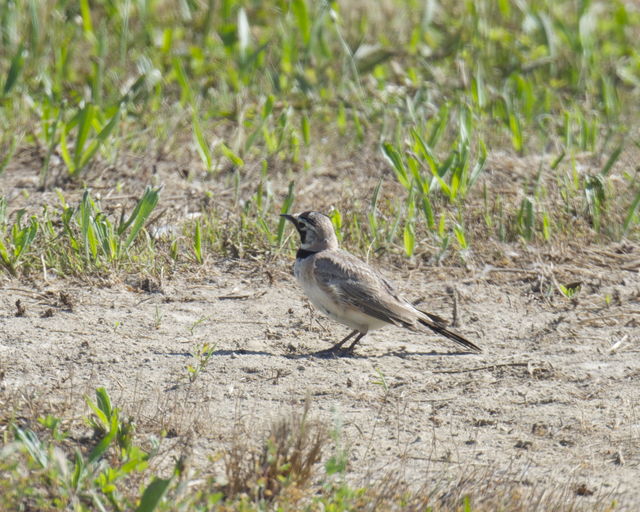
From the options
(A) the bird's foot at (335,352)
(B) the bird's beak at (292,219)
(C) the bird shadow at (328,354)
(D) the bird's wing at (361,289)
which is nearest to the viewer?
(C) the bird shadow at (328,354)

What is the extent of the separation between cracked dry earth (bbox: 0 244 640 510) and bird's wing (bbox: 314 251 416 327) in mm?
260

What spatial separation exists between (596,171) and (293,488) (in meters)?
5.12

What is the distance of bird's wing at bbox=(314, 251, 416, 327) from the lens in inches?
241

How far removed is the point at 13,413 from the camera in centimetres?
461

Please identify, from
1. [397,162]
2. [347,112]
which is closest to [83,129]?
[397,162]

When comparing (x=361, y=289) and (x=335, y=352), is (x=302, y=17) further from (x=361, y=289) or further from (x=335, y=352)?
(x=335, y=352)

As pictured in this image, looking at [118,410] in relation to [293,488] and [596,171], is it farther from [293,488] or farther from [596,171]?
[596,171]

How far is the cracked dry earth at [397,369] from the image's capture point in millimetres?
4836

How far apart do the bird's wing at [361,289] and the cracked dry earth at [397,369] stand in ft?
0.85

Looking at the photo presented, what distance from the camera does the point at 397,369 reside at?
19.4ft

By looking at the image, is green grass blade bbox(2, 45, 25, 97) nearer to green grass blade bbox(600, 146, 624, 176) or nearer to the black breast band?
the black breast band

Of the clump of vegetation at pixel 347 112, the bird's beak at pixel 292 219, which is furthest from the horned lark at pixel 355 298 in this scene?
the clump of vegetation at pixel 347 112

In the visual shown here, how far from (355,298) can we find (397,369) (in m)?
0.52

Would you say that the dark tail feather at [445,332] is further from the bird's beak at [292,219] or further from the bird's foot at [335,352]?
the bird's beak at [292,219]
